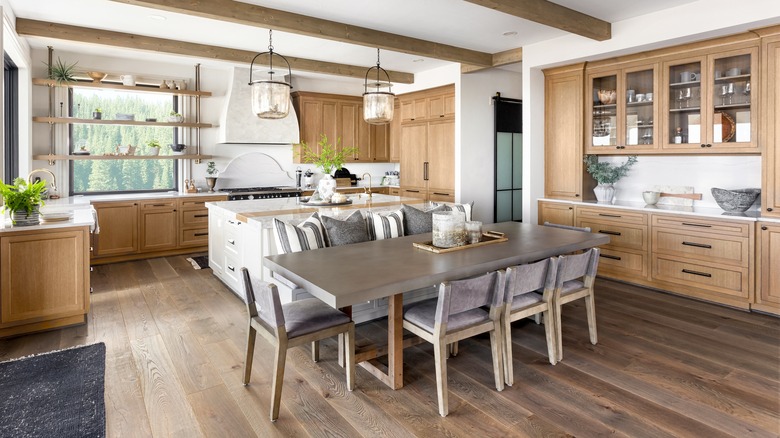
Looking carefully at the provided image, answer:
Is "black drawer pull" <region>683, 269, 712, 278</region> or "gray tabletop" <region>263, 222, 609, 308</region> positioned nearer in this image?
"gray tabletop" <region>263, 222, 609, 308</region>

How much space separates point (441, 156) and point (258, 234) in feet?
12.6

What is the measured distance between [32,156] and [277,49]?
129 inches

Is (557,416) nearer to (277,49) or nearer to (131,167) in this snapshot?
(277,49)

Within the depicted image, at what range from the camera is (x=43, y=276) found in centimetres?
357

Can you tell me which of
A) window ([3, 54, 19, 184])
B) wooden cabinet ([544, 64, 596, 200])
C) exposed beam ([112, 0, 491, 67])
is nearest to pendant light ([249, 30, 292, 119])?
exposed beam ([112, 0, 491, 67])

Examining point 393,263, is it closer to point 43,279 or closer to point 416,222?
point 416,222

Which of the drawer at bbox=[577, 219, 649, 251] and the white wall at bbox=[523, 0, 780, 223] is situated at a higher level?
the white wall at bbox=[523, 0, 780, 223]

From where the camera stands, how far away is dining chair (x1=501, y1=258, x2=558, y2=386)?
8.83ft

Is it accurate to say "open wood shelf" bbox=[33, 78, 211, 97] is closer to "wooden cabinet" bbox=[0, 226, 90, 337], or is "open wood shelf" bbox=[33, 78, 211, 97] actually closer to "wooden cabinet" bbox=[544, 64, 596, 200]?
"wooden cabinet" bbox=[0, 226, 90, 337]

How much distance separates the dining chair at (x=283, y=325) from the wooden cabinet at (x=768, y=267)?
3639 millimetres

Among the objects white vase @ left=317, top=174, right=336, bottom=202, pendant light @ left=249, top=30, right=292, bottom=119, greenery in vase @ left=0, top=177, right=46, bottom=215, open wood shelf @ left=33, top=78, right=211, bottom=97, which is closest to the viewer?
greenery in vase @ left=0, top=177, right=46, bottom=215

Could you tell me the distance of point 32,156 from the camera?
226 inches

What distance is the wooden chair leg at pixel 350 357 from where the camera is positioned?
2.61 metres

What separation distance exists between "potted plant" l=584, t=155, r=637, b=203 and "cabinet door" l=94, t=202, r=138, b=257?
5688 mm
